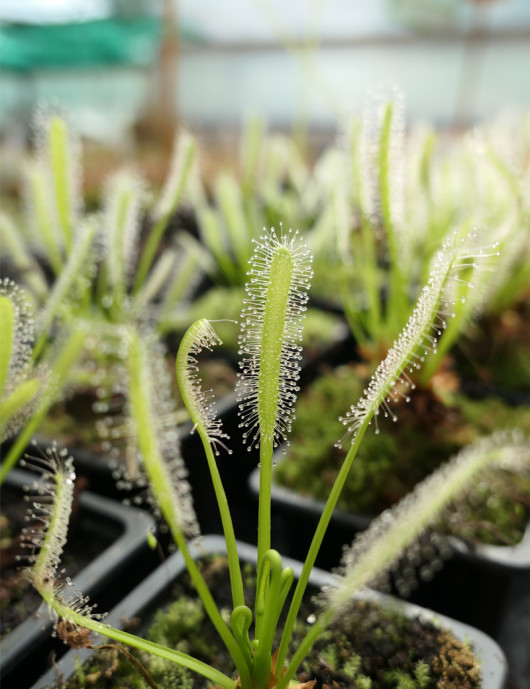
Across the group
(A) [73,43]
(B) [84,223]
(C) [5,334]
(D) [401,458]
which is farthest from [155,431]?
(A) [73,43]

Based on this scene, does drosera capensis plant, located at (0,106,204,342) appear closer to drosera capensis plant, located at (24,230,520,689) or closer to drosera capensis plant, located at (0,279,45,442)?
drosera capensis plant, located at (0,279,45,442)

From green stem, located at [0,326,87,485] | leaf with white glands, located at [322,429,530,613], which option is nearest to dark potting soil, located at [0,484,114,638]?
green stem, located at [0,326,87,485]

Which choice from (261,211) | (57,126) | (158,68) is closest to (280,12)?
(158,68)

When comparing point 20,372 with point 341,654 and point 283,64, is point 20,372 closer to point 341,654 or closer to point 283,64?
point 341,654

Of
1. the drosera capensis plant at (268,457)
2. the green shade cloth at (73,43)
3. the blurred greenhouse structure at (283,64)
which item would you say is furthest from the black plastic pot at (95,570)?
the blurred greenhouse structure at (283,64)

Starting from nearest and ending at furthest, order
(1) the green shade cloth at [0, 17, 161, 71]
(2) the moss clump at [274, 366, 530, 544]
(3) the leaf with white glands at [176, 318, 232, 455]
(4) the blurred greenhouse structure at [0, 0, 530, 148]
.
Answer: (3) the leaf with white glands at [176, 318, 232, 455] < (2) the moss clump at [274, 366, 530, 544] < (1) the green shade cloth at [0, 17, 161, 71] < (4) the blurred greenhouse structure at [0, 0, 530, 148]

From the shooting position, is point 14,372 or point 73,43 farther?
point 73,43
